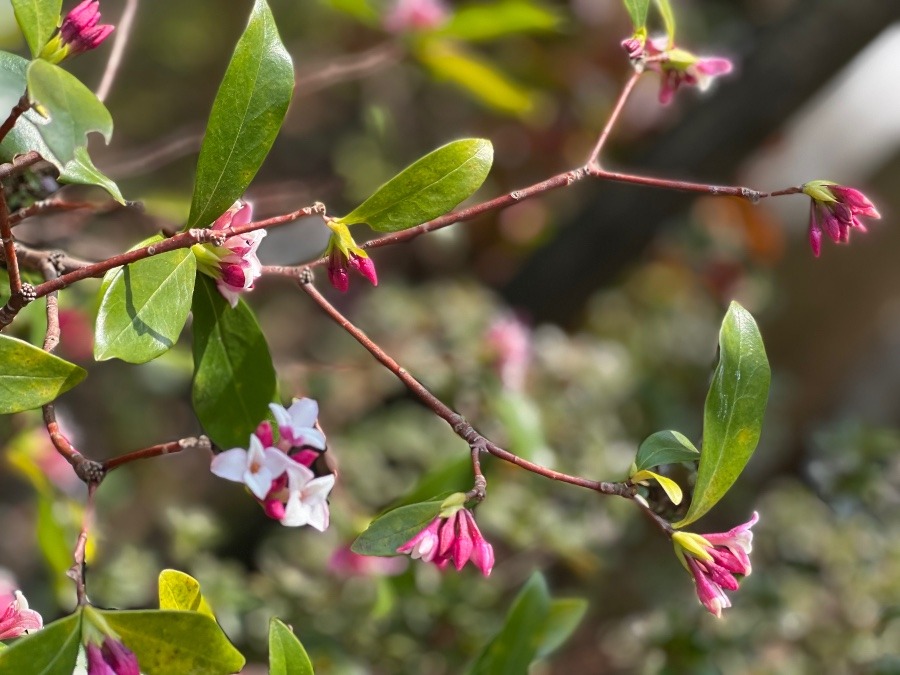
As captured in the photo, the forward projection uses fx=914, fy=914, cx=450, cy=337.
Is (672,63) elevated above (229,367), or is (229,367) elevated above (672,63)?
(672,63)

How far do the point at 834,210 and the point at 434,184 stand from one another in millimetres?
285

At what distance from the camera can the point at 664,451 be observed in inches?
24.3

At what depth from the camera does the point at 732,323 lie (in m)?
0.61

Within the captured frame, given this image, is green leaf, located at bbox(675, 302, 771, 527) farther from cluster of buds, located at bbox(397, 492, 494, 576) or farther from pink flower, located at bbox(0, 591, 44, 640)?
pink flower, located at bbox(0, 591, 44, 640)

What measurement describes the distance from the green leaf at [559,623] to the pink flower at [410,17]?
36.5 inches

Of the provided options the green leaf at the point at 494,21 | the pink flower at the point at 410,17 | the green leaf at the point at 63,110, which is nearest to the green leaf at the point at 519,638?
the green leaf at the point at 63,110

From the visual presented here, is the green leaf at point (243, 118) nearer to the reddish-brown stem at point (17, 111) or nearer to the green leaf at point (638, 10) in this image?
the reddish-brown stem at point (17, 111)

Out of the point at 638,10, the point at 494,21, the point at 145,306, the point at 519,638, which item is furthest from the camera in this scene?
the point at 494,21

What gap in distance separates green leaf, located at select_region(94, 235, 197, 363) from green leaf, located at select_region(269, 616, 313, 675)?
20 cm

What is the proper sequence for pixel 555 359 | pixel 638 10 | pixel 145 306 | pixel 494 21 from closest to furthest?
pixel 145 306 → pixel 638 10 → pixel 494 21 → pixel 555 359

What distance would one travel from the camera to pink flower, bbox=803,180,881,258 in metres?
0.64

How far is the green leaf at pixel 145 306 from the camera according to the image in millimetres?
573

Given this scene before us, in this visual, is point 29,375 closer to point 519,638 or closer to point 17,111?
point 17,111

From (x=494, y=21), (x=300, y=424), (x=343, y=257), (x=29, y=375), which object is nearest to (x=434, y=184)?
(x=343, y=257)
